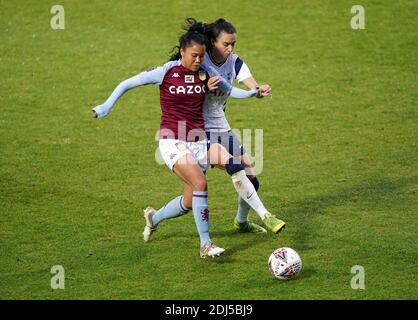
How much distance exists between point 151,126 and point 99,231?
423 centimetres

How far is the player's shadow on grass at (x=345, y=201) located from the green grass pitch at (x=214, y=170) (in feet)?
0.09

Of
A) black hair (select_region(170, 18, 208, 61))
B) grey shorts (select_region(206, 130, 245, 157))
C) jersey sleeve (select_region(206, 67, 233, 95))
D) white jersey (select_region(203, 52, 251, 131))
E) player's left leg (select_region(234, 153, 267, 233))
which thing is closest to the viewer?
black hair (select_region(170, 18, 208, 61))

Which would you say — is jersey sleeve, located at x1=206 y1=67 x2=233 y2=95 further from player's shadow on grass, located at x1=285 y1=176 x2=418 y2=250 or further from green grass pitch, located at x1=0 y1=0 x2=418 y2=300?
player's shadow on grass, located at x1=285 y1=176 x2=418 y2=250

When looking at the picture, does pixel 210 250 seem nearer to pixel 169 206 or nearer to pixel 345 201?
pixel 169 206

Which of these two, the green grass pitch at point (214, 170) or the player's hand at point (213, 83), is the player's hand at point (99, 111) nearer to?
the player's hand at point (213, 83)

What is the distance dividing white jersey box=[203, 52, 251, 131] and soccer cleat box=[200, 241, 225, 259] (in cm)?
138

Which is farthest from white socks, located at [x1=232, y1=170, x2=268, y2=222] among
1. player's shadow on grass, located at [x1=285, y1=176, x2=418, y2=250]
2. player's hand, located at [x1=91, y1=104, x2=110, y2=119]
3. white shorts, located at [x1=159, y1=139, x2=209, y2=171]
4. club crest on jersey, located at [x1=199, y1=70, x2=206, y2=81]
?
player's hand, located at [x1=91, y1=104, x2=110, y2=119]

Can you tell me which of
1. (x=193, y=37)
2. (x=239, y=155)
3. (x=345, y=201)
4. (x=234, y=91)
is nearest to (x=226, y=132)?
(x=239, y=155)

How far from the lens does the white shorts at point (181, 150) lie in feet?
29.7

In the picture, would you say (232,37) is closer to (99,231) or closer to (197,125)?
(197,125)

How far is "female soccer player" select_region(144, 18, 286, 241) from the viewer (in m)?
9.09

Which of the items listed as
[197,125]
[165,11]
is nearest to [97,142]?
[197,125]

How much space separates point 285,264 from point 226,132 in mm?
1896

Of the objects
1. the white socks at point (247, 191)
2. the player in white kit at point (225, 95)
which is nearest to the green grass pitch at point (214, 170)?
the player in white kit at point (225, 95)
